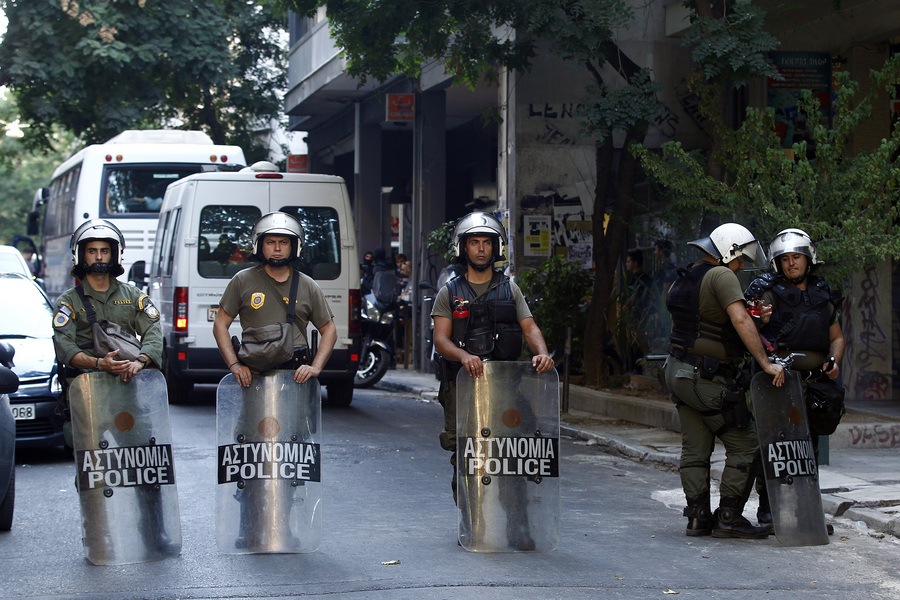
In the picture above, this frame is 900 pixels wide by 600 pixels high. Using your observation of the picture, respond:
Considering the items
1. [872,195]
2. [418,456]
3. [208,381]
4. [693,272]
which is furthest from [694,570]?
[208,381]

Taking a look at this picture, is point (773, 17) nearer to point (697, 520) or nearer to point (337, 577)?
point (697, 520)

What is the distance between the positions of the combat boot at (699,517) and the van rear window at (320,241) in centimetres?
645

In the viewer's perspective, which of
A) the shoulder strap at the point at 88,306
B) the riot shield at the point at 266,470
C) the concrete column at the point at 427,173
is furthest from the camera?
the concrete column at the point at 427,173

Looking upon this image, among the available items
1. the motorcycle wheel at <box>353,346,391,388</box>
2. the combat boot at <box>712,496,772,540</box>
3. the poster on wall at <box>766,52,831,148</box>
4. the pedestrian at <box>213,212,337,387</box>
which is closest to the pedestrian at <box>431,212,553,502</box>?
the pedestrian at <box>213,212,337,387</box>

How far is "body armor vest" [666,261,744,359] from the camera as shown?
6.69 m

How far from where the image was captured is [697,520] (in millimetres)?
6746

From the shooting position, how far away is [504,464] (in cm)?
614

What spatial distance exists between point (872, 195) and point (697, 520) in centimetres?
415

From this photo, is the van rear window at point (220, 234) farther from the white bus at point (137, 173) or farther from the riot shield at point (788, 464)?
the riot shield at point (788, 464)

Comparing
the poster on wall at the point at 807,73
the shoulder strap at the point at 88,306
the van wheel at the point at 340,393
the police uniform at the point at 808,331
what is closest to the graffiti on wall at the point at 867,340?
the poster on wall at the point at 807,73

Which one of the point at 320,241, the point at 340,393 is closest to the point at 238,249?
the point at 320,241

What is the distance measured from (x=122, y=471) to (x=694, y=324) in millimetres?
3267

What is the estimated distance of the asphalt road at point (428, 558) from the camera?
5430 millimetres

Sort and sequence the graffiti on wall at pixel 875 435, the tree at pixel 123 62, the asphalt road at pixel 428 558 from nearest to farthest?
the asphalt road at pixel 428 558
the graffiti on wall at pixel 875 435
the tree at pixel 123 62
